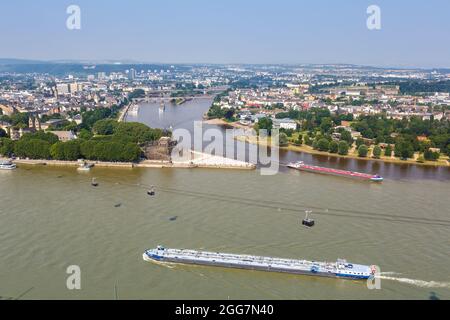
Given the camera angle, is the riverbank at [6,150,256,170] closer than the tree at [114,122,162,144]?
Yes

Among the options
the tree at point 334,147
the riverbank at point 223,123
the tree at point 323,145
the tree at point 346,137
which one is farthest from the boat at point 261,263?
the riverbank at point 223,123

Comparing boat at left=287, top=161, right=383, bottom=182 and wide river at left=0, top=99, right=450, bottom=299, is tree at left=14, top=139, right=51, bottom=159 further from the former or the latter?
boat at left=287, top=161, right=383, bottom=182

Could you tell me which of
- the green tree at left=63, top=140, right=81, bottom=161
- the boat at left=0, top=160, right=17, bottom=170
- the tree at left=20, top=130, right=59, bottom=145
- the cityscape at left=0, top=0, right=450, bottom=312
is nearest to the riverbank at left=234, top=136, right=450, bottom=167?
the cityscape at left=0, top=0, right=450, bottom=312

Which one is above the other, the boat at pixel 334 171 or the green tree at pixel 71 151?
the green tree at pixel 71 151

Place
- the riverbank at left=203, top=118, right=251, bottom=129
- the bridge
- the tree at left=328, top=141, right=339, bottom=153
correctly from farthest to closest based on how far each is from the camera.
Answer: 1. the bridge
2. the riverbank at left=203, top=118, right=251, bottom=129
3. the tree at left=328, top=141, right=339, bottom=153

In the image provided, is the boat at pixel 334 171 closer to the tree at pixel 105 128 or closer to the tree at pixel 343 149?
the tree at pixel 343 149

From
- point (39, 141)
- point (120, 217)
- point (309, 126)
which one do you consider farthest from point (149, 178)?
point (309, 126)

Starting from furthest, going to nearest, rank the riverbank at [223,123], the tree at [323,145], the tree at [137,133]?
the riverbank at [223,123] < the tree at [323,145] < the tree at [137,133]
